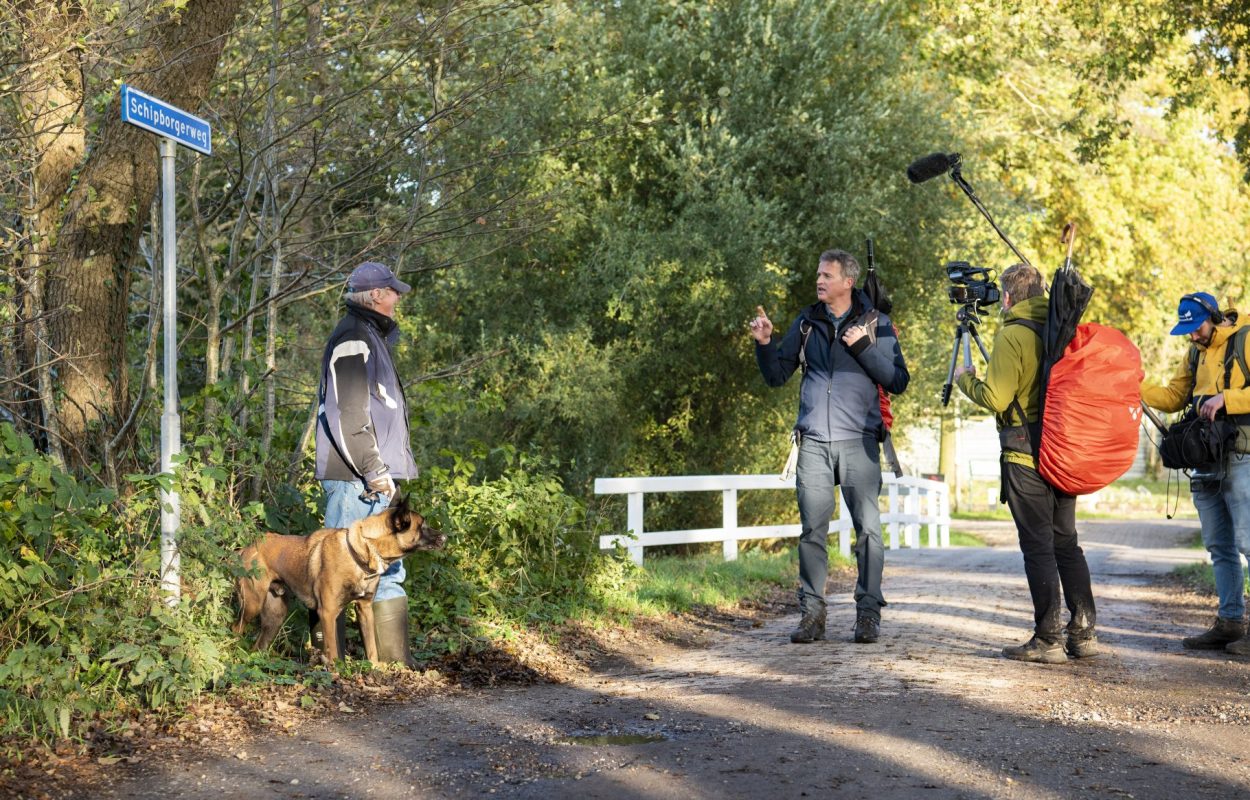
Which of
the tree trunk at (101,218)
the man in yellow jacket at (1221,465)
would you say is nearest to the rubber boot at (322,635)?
the tree trunk at (101,218)

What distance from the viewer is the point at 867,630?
879cm

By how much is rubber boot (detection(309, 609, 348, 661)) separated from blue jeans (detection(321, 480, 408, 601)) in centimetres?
23

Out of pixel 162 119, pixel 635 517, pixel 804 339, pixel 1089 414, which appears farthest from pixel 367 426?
pixel 635 517

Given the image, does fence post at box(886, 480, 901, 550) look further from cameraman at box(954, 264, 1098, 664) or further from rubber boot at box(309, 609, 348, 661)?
rubber boot at box(309, 609, 348, 661)

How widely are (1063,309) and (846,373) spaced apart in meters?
1.49

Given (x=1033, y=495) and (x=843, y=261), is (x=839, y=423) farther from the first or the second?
(x=1033, y=495)

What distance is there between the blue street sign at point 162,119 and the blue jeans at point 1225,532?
20.3ft

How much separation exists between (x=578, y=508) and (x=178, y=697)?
420 cm

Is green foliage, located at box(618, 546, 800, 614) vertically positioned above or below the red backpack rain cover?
below

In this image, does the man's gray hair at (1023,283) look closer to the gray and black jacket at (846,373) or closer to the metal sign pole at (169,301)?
the gray and black jacket at (846,373)

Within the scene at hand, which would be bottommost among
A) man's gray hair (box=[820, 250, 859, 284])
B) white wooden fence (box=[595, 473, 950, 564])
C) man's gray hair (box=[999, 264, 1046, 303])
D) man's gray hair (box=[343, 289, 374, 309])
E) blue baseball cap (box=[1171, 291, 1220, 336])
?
white wooden fence (box=[595, 473, 950, 564])

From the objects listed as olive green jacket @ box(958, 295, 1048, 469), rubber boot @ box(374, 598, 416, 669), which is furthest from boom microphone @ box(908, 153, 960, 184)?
rubber boot @ box(374, 598, 416, 669)

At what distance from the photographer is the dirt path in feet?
16.4

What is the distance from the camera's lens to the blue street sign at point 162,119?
6340 millimetres
